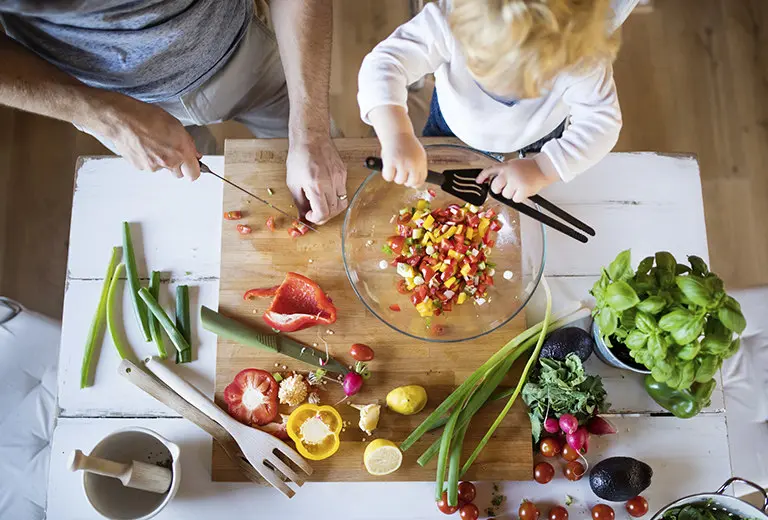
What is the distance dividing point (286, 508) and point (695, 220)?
1.17 m

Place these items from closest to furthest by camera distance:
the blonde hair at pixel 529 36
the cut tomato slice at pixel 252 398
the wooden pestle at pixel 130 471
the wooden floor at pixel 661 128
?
the blonde hair at pixel 529 36 → the wooden pestle at pixel 130 471 → the cut tomato slice at pixel 252 398 → the wooden floor at pixel 661 128

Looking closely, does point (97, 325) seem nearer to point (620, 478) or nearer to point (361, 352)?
point (361, 352)

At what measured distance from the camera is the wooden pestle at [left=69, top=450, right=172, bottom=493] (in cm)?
107

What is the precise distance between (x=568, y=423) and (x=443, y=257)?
437 millimetres

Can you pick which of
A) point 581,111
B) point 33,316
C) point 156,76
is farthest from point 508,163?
point 33,316

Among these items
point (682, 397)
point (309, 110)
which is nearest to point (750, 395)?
point (682, 397)

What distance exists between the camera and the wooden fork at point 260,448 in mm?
1245

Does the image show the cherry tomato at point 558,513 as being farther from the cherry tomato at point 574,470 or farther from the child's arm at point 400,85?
the child's arm at point 400,85

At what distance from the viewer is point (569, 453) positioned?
1264 millimetres

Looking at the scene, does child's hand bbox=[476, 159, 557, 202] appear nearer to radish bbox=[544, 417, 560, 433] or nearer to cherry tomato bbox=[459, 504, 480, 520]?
radish bbox=[544, 417, 560, 433]

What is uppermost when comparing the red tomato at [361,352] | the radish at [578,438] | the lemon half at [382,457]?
the red tomato at [361,352]

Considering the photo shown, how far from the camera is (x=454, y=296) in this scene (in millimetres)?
1322

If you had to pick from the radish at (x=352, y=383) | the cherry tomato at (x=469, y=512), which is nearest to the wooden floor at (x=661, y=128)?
the radish at (x=352, y=383)

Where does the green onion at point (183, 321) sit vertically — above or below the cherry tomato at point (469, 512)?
above
